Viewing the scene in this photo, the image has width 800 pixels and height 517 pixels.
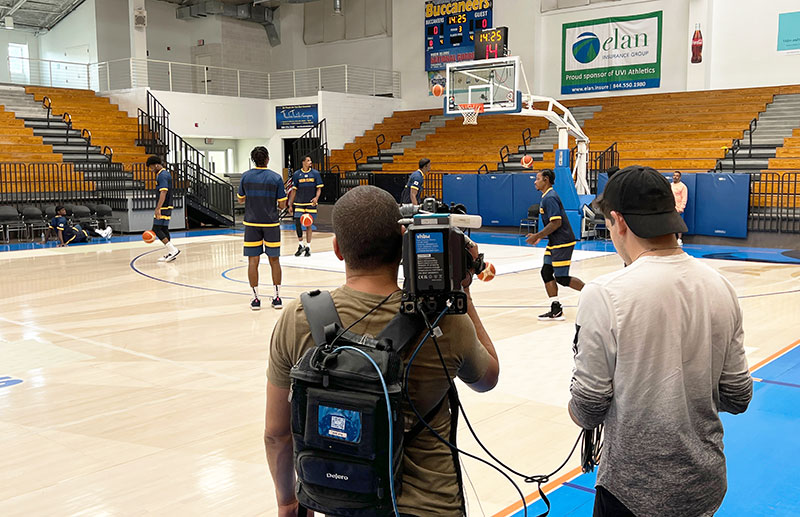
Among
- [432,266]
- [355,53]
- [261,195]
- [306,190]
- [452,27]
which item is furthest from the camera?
[355,53]

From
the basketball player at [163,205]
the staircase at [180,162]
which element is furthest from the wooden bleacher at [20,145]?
the basketball player at [163,205]

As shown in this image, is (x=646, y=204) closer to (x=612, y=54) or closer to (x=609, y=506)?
(x=609, y=506)

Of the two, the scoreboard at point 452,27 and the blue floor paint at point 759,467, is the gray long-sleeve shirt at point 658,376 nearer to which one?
the blue floor paint at point 759,467

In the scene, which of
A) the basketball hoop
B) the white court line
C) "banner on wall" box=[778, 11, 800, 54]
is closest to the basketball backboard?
the basketball hoop

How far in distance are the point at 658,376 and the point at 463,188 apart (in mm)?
18197

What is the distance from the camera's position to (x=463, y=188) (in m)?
20.2

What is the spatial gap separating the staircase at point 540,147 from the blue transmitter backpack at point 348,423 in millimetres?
18745

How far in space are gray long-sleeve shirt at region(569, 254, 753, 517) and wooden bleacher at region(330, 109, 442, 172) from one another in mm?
22750

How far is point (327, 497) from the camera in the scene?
1.96 m

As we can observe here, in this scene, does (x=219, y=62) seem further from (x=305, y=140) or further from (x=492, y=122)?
(x=492, y=122)

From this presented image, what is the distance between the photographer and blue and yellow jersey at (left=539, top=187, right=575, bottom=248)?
8297mm

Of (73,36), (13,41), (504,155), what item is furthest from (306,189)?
(13,41)

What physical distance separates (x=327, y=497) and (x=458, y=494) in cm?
36

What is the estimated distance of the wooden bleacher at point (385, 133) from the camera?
2520cm
